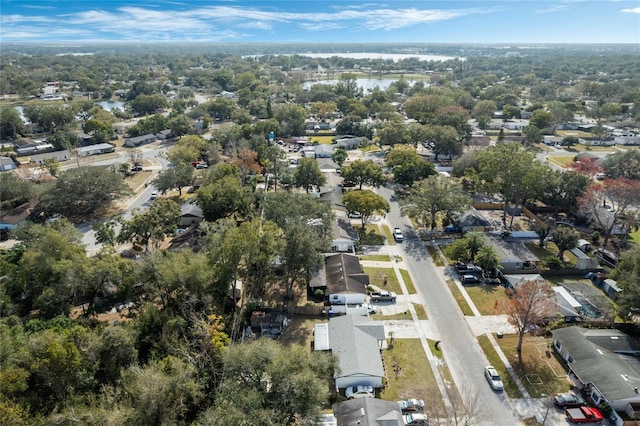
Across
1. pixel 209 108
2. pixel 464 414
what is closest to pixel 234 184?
pixel 464 414

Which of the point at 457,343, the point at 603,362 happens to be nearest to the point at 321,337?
the point at 457,343

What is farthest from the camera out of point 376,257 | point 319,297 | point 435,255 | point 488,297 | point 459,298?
point 435,255

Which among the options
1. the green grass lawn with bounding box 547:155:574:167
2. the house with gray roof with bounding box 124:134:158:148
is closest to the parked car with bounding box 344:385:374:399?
the green grass lawn with bounding box 547:155:574:167

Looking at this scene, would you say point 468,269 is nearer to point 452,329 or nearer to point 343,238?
point 452,329

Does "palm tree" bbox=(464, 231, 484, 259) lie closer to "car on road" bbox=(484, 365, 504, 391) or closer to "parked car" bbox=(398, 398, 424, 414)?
"car on road" bbox=(484, 365, 504, 391)

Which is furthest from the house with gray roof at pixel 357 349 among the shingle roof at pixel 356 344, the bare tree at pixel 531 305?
the bare tree at pixel 531 305
